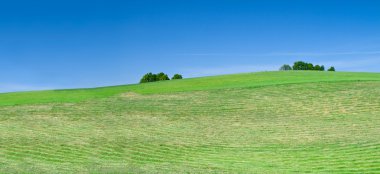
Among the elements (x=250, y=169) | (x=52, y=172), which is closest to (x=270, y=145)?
(x=250, y=169)

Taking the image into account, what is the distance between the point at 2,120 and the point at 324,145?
996 inches

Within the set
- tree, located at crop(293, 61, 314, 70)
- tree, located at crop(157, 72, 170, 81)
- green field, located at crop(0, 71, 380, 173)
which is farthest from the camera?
tree, located at crop(293, 61, 314, 70)

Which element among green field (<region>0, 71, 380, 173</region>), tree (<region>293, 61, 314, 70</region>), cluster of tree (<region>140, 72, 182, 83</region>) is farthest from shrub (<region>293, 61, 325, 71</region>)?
green field (<region>0, 71, 380, 173</region>)

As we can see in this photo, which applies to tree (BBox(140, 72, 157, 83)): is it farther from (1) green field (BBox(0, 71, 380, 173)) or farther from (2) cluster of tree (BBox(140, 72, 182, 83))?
(1) green field (BBox(0, 71, 380, 173))

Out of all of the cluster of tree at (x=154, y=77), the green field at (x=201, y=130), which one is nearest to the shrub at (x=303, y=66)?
the cluster of tree at (x=154, y=77)

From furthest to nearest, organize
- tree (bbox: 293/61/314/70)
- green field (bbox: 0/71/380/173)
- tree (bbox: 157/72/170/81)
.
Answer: tree (bbox: 293/61/314/70), tree (bbox: 157/72/170/81), green field (bbox: 0/71/380/173)

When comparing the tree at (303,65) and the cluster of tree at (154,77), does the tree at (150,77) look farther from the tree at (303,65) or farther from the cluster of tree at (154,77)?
the tree at (303,65)

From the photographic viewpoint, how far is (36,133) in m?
35.9

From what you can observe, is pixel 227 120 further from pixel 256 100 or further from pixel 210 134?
pixel 256 100

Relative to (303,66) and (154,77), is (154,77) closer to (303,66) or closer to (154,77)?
(154,77)

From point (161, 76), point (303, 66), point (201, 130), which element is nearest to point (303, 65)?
point (303, 66)

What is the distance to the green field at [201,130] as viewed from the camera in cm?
2672

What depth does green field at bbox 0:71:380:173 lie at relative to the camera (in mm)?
26719

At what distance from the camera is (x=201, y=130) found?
1458 inches
